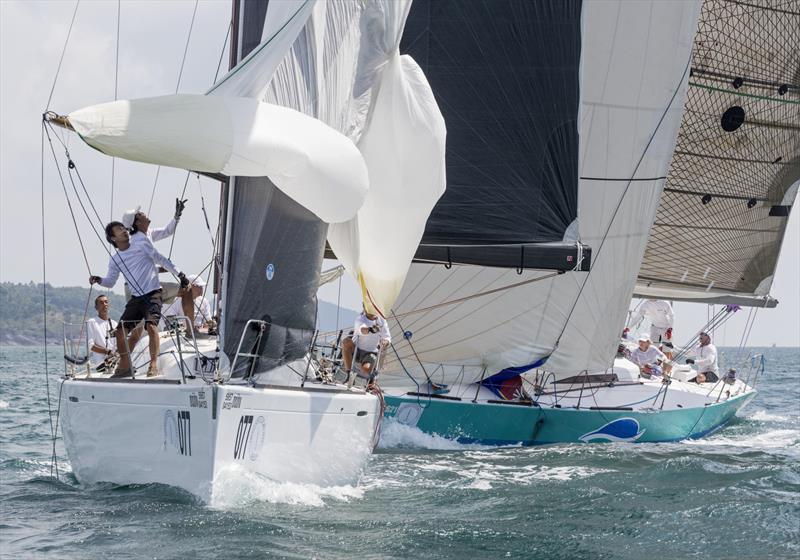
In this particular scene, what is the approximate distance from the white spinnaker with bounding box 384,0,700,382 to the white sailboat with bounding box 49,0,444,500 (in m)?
5.10

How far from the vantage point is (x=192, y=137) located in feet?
24.9

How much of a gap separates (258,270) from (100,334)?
2.79 meters

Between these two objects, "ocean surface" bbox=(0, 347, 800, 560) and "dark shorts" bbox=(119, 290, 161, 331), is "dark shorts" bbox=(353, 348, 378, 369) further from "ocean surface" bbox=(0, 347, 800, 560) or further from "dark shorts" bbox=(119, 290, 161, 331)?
"dark shorts" bbox=(119, 290, 161, 331)

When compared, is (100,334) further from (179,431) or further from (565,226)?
(565,226)

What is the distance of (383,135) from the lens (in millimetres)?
9852

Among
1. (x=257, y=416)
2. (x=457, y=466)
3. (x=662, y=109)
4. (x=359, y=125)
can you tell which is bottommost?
(x=457, y=466)

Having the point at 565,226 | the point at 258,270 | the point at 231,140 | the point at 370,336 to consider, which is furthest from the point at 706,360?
the point at 231,140

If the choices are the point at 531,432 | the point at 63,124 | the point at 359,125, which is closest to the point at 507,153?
the point at 359,125

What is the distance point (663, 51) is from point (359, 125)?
6.58 metres

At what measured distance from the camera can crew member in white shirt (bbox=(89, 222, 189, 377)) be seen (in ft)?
28.8

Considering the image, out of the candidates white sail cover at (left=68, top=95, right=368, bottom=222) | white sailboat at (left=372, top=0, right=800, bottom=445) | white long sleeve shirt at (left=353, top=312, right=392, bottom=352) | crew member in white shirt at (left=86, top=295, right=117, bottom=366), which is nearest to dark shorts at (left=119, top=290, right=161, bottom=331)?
crew member in white shirt at (left=86, top=295, right=117, bottom=366)

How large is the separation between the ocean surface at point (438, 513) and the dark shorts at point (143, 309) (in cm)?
139

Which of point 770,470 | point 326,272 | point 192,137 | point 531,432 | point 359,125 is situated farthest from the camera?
point 326,272

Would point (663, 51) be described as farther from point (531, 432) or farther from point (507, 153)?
point (531, 432)
